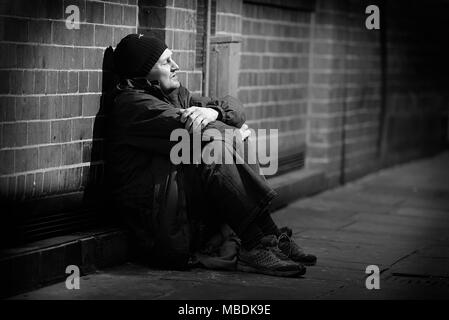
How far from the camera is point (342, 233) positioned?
315 inches

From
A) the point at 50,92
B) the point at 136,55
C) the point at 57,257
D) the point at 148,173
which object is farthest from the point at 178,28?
the point at 57,257

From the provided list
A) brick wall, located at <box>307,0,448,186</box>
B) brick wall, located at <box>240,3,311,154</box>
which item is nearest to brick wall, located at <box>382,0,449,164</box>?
brick wall, located at <box>307,0,448,186</box>

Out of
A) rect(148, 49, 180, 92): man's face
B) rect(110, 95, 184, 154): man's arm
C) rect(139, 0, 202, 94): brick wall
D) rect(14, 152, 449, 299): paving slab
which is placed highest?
rect(139, 0, 202, 94): brick wall

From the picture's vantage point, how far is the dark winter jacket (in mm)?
6316

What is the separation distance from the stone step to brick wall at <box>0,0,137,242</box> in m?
0.32

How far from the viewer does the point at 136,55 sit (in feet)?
21.5

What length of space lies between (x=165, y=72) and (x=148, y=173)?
2.40ft

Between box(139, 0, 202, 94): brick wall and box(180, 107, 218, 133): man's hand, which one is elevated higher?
box(139, 0, 202, 94): brick wall

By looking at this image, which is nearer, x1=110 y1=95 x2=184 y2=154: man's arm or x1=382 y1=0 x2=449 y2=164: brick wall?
x1=110 y1=95 x2=184 y2=154: man's arm

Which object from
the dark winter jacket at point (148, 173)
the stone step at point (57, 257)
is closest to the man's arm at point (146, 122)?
the dark winter jacket at point (148, 173)

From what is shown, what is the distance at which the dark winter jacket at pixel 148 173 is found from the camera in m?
6.32

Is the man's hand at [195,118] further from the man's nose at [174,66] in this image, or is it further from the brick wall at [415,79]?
the brick wall at [415,79]

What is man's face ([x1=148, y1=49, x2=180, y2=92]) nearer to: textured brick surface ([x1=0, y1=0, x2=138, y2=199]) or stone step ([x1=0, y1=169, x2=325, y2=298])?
textured brick surface ([x1=0, y1=0, x2=138, y2=199])
